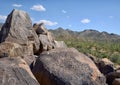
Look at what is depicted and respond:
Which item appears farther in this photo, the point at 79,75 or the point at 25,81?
the point at 79,75

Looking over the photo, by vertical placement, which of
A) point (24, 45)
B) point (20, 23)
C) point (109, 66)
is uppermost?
point (20, 23)

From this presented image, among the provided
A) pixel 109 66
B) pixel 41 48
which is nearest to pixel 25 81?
pixel 109 66

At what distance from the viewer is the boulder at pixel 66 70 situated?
9.57 metres

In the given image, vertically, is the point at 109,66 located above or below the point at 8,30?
below

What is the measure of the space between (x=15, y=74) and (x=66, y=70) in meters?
2.01

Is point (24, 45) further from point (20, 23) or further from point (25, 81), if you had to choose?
point (25, 81)

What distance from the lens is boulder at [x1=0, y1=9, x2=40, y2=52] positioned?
18.3 metres

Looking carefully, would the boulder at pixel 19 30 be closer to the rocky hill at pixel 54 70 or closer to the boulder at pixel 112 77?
the rocky hill at pixel 54 70

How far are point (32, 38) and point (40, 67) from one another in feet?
30.7

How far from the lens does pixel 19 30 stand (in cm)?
1878

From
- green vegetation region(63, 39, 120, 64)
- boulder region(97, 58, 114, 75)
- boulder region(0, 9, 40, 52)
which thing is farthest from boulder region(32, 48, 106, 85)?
green vegetation region(63, 39, 120, 64)

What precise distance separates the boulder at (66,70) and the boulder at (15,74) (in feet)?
3.53

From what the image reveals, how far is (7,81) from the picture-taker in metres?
7.94

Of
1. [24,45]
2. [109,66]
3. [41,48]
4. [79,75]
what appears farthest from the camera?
[41,48]
